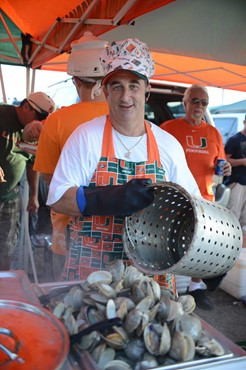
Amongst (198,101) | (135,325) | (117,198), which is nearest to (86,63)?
(117,198)

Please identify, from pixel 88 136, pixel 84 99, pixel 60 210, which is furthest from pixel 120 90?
pixel 84 99

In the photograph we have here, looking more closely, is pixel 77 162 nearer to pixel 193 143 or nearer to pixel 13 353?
pixel 13 353

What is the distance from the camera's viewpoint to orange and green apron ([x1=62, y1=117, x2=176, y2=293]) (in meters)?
1.63

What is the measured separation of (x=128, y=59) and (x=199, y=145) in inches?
91.8

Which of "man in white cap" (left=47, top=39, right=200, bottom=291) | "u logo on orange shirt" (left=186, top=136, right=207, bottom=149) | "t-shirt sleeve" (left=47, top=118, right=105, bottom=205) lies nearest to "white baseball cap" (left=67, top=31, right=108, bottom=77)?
"man in white cap" (left=47, top=39, right=200, bottom=291)

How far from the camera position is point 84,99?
7.51 feet

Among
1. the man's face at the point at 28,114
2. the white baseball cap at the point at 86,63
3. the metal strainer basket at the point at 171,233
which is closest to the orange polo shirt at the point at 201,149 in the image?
the man's face at the point at 28,114

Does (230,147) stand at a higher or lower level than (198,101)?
lower

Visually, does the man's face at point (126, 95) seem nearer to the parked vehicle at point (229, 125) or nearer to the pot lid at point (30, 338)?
the pot lid at point (30, 338)

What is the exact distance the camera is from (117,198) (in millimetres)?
1341

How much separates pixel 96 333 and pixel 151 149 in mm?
951


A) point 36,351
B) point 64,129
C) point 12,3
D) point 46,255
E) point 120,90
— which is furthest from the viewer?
point 12,3

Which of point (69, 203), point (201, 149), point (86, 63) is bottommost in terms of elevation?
point (69, 203)

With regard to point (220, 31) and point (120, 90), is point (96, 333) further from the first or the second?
point (220, 31)
